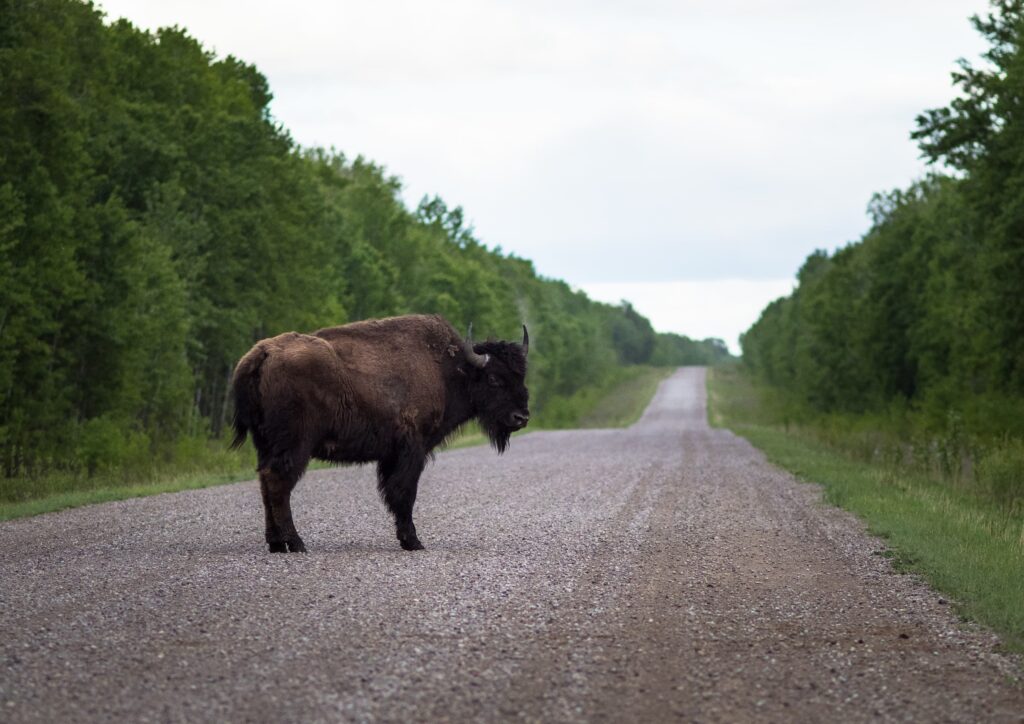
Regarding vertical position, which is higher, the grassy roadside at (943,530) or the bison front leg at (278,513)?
the bison front leg at (278,513)

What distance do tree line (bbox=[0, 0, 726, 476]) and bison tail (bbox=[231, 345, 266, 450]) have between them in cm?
1200

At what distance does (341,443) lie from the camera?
1206cm

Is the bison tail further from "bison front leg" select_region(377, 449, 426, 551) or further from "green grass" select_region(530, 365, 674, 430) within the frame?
"green grass" select_region(530, 365, 674, 430)

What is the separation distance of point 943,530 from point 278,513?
725cm

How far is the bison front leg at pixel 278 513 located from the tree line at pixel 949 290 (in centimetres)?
1894

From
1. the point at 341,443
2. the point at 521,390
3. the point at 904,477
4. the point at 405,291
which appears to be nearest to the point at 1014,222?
the point at 904,477

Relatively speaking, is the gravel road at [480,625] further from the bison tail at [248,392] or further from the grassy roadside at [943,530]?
the bison tail at [248,392]

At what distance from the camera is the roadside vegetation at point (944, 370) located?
43.2 ft

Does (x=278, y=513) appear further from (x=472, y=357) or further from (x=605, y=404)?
(x=605, y=404)

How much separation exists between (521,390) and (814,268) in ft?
350

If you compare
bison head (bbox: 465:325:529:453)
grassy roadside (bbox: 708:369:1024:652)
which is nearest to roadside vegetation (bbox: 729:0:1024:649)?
grassy roadside (bbox: 708:369:1024:652)


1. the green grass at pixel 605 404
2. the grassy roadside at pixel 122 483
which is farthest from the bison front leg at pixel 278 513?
the green grass at pixel 605 404

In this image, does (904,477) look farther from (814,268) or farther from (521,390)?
(814,268)

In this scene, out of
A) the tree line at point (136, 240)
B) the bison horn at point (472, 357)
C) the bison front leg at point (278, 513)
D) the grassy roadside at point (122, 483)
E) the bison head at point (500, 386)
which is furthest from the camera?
the tree line at point (136, 240)
